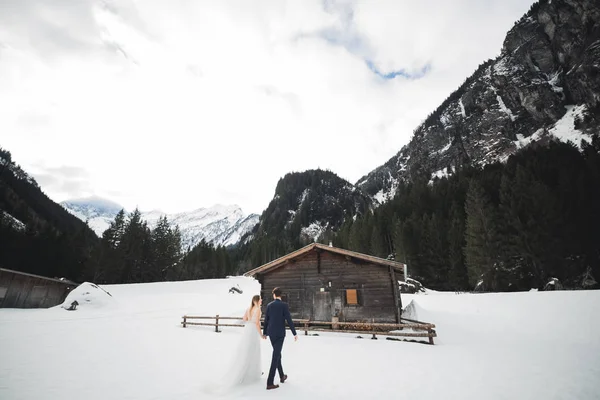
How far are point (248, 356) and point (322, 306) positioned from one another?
41.0ft

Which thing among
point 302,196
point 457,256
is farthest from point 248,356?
point 302,196

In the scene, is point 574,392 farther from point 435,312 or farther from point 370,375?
point 435,312

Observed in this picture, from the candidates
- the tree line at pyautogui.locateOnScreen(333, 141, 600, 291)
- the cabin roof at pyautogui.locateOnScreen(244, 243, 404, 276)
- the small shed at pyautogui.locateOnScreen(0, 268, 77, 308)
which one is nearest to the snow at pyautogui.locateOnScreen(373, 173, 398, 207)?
the tree line at pyautogui.locateOnScreen(333, 141, 600, 291)

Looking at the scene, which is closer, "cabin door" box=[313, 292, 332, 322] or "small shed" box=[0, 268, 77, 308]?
"cabin door" box=[313, 292, 332, 322]

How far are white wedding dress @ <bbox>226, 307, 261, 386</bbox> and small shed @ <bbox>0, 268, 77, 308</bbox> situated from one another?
A: 1246 inches

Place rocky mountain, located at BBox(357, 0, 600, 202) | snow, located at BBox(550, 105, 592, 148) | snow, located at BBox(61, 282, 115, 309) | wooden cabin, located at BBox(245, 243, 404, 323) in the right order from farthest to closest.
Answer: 1. rocky mountain, located at BBox(357, 0, 600, 202)
2. snow, located at BBox(550, 105, 592, 148)
3. snow, located at BBox(61, 282, 115, 309)
4. wooden cabin, located at BBox(245, 243, 404, 323)

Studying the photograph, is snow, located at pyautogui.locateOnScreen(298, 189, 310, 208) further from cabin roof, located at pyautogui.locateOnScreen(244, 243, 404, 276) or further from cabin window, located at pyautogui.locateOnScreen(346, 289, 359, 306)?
cabin window, located at pyautogui.locateOnScreen(346, 289, 359, 306)

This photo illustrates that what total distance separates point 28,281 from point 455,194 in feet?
213

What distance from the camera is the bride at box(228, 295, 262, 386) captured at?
6.34 meters

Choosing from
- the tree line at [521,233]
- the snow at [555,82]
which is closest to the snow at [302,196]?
the tree line at [521,233]

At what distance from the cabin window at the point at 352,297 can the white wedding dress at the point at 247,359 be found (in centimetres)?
1184

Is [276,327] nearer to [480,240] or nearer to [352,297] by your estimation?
[352,297]

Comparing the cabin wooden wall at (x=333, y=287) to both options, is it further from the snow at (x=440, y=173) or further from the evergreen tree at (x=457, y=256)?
the snow at (x=440, y=173)

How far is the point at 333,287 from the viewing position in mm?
18250
